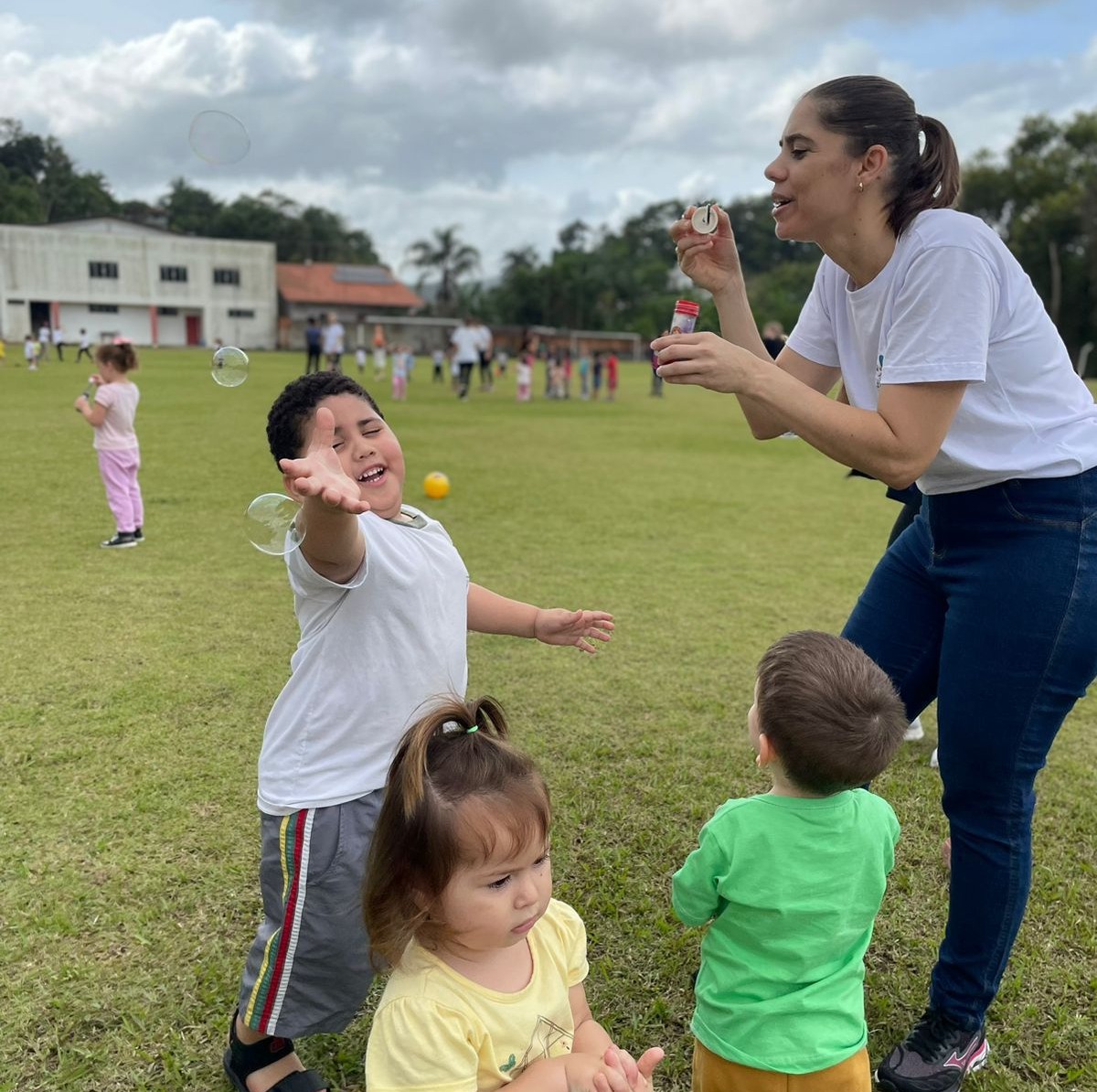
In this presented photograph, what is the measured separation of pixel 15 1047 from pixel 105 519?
619cm

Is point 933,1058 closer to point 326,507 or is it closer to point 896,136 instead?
point 326,507

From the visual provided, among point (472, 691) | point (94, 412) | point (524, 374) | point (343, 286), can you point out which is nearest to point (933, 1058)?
point (472, 691)

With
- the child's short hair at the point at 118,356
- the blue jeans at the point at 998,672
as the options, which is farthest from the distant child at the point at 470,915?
the child's short hair at the point at 118,356

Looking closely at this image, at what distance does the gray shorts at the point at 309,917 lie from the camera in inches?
74.4

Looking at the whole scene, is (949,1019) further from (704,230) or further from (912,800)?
(704,230)

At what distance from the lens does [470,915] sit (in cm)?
149

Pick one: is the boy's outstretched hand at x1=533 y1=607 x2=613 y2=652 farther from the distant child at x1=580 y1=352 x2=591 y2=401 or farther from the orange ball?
the distant child at x1=580 y1=352 x2=591 y2=401

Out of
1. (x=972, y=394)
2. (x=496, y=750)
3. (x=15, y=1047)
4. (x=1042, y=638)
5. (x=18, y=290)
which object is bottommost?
(x=15, y=1047)

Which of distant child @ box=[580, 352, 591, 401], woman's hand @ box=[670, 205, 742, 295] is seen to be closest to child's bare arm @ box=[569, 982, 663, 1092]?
woman's hand @ box=[670, 205, 742, 295]

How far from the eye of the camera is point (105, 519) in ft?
25.2

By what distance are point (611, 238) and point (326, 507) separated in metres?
75.3

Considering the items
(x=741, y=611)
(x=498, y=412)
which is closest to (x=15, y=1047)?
(x=741, y=611)

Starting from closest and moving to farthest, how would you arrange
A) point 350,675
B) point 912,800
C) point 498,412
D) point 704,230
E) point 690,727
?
point 350,675 → point 704,230 → point 912,800 → point 690,727 → point 498,412

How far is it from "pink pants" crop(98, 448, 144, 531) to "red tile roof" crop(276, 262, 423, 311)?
4842 cm
